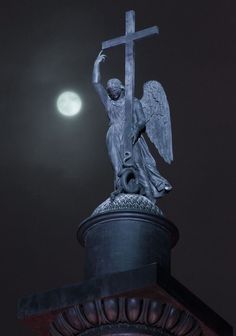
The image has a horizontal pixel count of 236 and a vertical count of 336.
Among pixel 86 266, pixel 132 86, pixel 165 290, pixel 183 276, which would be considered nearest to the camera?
pixel 165 290

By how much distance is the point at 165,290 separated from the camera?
10805 millimetres

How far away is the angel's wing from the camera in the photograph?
44.1 feet

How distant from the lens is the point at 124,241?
1148 centimetres

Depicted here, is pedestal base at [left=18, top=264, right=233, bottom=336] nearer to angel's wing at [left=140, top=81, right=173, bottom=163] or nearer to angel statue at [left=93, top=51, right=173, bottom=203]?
angel statue at [left=93, top=51, right=173, bottom=203]

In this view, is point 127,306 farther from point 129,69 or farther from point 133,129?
point 129,69

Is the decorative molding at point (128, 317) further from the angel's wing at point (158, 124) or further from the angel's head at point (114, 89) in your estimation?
the angel's head at point (114, 89)

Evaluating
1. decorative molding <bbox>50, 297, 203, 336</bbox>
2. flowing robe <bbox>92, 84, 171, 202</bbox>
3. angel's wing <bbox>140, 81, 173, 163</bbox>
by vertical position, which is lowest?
decorative molding <bbox>50, 297, 203, 336</bbox>

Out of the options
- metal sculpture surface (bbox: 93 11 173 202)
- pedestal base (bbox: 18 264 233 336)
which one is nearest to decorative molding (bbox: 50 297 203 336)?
pedestal base (bbox: 18 264 233 336)

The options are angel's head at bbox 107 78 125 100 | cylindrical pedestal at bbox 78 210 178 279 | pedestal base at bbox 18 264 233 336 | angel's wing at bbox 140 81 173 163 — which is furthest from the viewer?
angel's wing at bbox 140 81 173 163

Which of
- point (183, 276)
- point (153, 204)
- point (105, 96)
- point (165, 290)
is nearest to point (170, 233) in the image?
point (153, 204)

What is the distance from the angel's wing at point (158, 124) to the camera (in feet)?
44.1

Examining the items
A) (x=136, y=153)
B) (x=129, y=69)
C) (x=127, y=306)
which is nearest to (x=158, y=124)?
(x=129, y=69)

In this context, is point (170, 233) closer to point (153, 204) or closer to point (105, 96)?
point (153, 204)

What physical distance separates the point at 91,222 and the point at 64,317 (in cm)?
121
